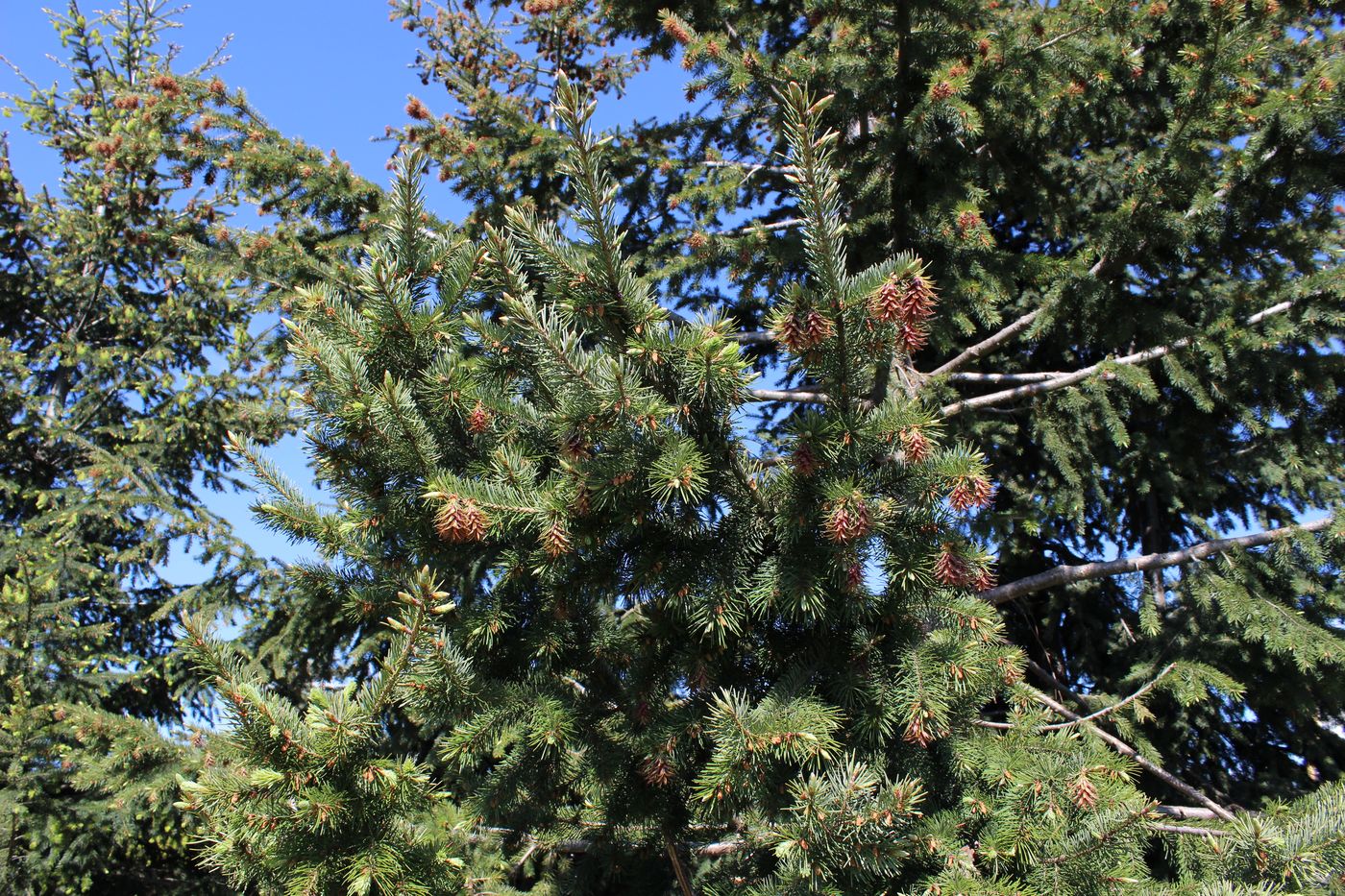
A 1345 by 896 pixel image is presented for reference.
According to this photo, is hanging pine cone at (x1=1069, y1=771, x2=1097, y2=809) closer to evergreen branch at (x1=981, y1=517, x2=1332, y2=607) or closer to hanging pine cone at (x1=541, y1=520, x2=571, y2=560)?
hanging pine cone at (x1=541, y1=520, x2=571, y2=560)

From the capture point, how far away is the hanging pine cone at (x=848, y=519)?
210cm

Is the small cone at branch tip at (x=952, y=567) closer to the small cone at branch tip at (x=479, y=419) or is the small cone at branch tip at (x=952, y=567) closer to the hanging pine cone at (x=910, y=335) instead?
the hanging pine cone at (x=910, y=335)

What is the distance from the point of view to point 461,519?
84.5 inches

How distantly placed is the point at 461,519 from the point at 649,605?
741mm

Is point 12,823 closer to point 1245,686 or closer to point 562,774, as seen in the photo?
point 562,774

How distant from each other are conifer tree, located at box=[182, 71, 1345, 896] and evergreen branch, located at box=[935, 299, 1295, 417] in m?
2.27

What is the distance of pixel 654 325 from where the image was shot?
7.25ft

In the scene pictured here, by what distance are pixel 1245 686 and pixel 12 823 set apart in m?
7.66

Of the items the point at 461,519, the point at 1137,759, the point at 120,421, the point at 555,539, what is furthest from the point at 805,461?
the point at 120,421

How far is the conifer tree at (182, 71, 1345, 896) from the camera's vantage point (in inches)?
79.4

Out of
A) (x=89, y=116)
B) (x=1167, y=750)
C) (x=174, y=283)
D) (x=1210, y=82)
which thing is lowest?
(x=1167, y=750)

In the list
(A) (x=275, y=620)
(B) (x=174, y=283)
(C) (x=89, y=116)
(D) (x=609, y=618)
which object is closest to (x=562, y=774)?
(D) (x=609, y=618)

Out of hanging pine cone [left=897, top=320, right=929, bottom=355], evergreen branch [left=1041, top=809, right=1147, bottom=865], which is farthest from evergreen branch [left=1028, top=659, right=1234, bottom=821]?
hanging pine cone [left=897, top=320, right=929, bottom=355]

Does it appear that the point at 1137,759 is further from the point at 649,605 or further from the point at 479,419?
the point at 479,419
